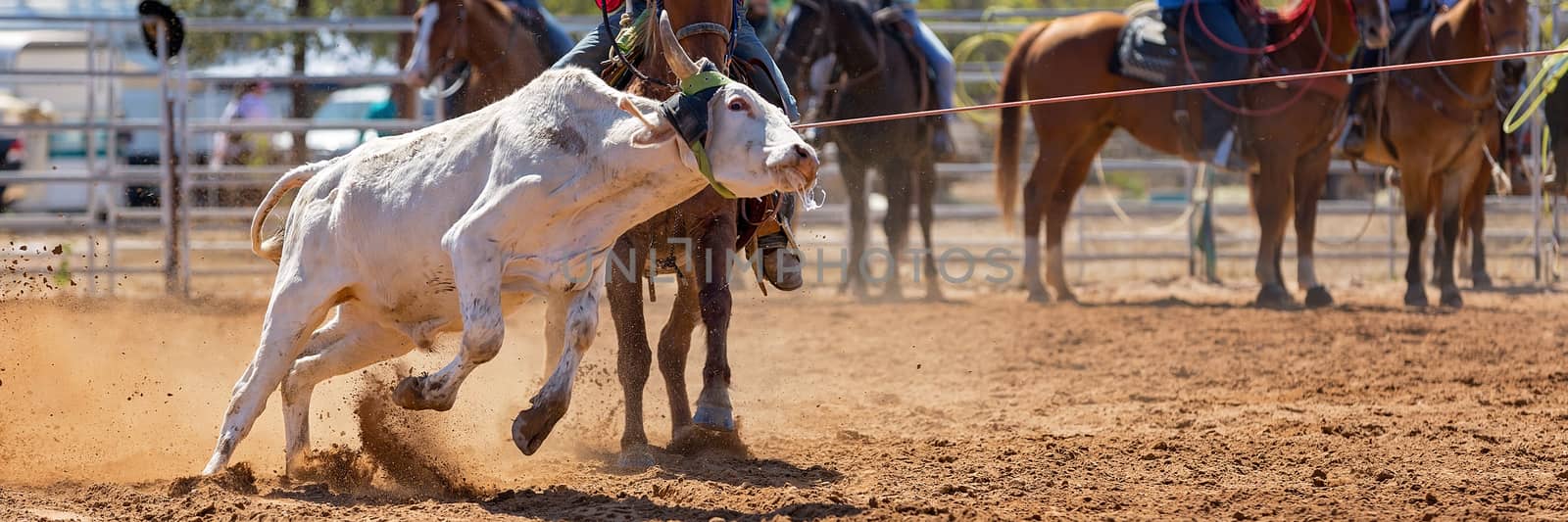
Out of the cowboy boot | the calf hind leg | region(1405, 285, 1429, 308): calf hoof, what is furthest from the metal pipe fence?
the calf hind leg

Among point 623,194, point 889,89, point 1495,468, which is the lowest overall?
point 1495,468

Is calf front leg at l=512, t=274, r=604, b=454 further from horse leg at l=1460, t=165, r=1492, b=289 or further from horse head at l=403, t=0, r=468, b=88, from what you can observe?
horse leg at l=1460, t=165, r=1492, b=289

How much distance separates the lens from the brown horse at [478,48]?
377 inches

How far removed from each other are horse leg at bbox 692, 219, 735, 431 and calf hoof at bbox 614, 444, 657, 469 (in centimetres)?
20

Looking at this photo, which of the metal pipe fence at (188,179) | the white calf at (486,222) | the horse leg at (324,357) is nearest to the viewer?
the white calf at (486,222)

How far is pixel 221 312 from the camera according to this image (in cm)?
933

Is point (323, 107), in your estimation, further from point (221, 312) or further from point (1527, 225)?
point (1527, 225)

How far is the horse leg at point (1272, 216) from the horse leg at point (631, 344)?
632 cm

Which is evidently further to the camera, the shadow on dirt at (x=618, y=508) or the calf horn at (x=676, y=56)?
the calf horn at (x=676, y=56)

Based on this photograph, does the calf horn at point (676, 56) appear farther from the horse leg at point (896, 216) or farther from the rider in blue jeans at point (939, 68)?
the rider in blue jeans at point (939, 68)

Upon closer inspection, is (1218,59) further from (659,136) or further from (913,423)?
(659,136)

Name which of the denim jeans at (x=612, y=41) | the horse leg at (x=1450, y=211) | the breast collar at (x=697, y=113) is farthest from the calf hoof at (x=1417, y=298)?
the breast collar at (x=697, y=113)

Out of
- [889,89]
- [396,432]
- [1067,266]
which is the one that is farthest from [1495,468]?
[1067,266]

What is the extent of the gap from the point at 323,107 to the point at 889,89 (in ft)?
39.0
